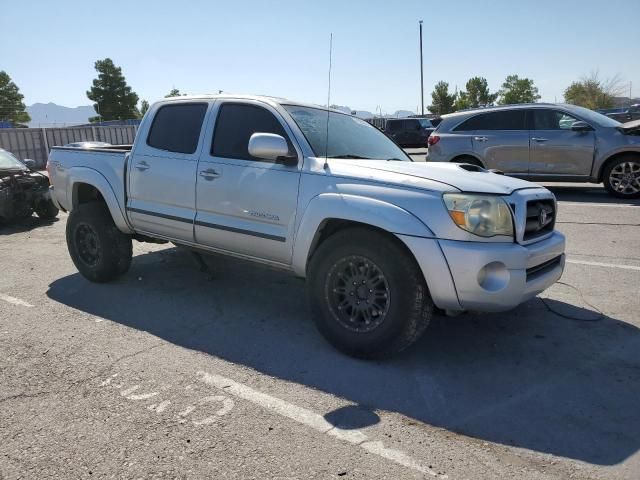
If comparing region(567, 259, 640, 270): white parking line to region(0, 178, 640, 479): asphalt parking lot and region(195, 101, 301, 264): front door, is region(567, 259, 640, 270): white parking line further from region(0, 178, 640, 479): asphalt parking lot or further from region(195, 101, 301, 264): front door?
region(195, 101, 301, 264): front door

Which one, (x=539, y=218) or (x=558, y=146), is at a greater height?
(x=558, y=146)

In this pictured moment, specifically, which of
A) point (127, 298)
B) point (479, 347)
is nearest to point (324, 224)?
point (479, 347)

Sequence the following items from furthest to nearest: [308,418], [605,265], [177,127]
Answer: [605,265] → [177,127] → [308,418]

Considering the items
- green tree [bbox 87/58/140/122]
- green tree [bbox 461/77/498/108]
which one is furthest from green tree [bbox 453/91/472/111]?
green tree [bbox 87/58/140/122]

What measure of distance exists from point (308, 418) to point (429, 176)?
1749 mm

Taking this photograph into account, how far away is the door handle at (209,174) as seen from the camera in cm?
444

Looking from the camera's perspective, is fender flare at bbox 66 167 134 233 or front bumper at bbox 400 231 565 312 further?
fender flare at bbox 66 167 134 233

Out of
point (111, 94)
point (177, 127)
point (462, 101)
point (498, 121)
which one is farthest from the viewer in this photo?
point (462, 101)

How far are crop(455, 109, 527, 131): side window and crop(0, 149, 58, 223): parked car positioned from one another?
800 cm

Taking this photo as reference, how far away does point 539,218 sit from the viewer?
372cm

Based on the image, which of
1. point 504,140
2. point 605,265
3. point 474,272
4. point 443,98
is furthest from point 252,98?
point 443,98

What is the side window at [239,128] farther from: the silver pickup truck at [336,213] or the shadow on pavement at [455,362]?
the shadow on pavement at [455,362]

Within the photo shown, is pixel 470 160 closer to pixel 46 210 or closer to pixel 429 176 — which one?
pixel 429 176

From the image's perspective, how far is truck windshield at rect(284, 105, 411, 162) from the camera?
4.24 meters
